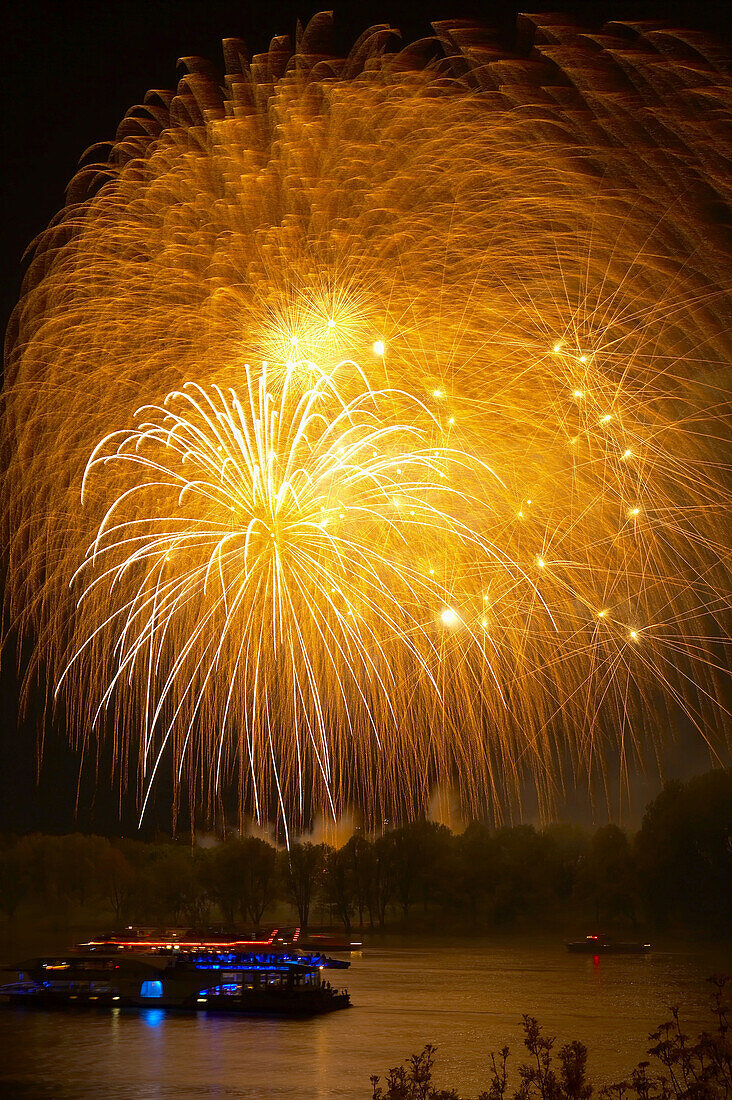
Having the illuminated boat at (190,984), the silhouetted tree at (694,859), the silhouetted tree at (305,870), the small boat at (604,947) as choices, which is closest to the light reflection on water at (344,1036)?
the illuminated boat at (190,984)

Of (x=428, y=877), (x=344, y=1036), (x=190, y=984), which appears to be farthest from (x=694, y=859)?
(x=344, y=1036)

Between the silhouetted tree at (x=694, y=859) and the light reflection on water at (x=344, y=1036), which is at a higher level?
the silhouetted tree at (x=694, y=859)

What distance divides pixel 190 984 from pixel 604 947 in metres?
47.5

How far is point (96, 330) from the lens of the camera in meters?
31.6

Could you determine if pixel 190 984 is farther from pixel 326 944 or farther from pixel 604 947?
pixel 604 947

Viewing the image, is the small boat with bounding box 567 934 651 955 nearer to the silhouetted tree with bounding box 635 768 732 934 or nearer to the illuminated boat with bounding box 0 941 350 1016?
the silhouetted tree with bounding box 635 768 732 934

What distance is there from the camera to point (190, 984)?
54.9 metres

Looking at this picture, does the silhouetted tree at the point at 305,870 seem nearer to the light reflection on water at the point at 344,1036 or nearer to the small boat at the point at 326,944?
the small boat at the point at 326,944

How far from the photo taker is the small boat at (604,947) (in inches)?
3509

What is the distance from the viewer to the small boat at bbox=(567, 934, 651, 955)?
89.1 m

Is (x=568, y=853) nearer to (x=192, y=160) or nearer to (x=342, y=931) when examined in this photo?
(x=342, y=931)

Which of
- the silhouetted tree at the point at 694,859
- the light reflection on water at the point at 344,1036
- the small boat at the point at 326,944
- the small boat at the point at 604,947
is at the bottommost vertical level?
the light reflection on water at the point at 344,1036

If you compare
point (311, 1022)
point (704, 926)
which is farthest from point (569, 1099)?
point (704, 926)

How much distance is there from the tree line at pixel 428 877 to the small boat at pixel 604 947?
10.9 meters
